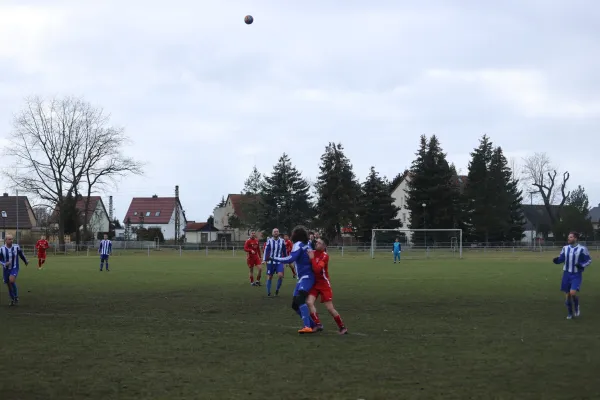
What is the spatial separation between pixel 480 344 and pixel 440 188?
69615 mm

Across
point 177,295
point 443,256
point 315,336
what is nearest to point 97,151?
point 443,256

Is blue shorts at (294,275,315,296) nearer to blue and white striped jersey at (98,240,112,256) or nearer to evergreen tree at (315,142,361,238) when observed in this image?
blue and white striped jersey at (98,240,112,256)

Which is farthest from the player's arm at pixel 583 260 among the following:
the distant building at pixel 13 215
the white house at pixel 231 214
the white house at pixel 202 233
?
the white house at pixel 202 233

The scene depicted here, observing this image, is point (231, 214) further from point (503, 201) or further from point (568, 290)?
point (568, 290)

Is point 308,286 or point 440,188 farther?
point 440,188

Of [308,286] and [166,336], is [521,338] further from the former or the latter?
[166,336]

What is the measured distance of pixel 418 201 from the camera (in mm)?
80938

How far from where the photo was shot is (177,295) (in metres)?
20.5

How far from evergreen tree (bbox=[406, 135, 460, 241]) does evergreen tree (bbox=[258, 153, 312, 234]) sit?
1331 centimetres

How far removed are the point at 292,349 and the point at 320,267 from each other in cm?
190

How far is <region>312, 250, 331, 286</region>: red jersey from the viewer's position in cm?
1205

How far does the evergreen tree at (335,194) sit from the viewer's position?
280 feet

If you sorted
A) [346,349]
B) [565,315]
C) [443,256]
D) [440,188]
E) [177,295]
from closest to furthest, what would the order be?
[346,349]
[565,315]
[177,295]
[443,256]
[440,188]

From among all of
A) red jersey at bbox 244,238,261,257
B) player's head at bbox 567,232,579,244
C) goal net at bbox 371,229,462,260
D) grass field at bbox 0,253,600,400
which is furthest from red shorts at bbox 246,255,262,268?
goal net at bbox 371,229,462,260
